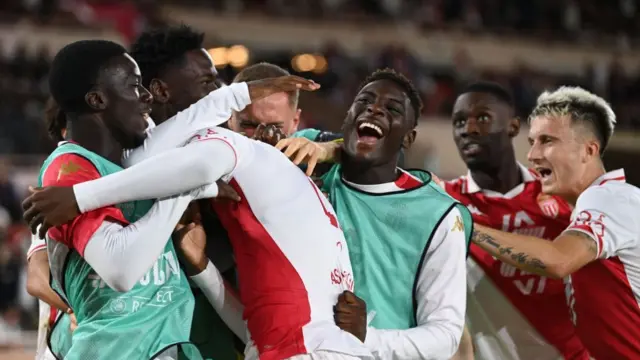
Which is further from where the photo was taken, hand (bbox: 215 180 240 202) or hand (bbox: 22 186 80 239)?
hand (bbox: 215 180 240 202)

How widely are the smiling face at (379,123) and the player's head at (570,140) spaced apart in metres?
1.07

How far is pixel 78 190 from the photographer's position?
122 inches

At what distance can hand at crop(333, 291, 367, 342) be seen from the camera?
131 inches

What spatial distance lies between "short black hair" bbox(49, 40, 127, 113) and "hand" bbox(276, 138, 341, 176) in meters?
0.71

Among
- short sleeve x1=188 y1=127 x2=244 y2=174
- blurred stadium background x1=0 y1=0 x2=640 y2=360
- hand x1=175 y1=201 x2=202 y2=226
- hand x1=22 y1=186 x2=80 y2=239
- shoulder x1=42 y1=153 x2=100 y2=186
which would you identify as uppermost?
short sleeve x1=188 y1=127 x2=244 y2=174

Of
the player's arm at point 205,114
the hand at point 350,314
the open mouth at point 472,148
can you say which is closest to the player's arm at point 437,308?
the hand at point 350,314

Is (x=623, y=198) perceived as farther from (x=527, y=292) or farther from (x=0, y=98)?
(x=0, y=98)

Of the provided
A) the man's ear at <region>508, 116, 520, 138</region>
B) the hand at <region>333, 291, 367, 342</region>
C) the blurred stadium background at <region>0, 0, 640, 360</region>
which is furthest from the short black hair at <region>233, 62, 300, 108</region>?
the blurred stadium background at <region>0, 0, 640, 360</region>

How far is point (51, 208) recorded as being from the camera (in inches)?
121

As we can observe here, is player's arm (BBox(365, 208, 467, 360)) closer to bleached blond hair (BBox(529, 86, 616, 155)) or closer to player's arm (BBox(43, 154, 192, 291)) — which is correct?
player's arm (BBox(43, 154, 192, 291))

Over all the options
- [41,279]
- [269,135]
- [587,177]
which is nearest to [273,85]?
[269,135]

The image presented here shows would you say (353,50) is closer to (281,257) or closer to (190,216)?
(190,216)

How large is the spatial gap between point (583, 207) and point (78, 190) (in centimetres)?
236

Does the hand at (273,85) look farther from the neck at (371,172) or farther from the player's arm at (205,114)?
the neck at (371,172)
